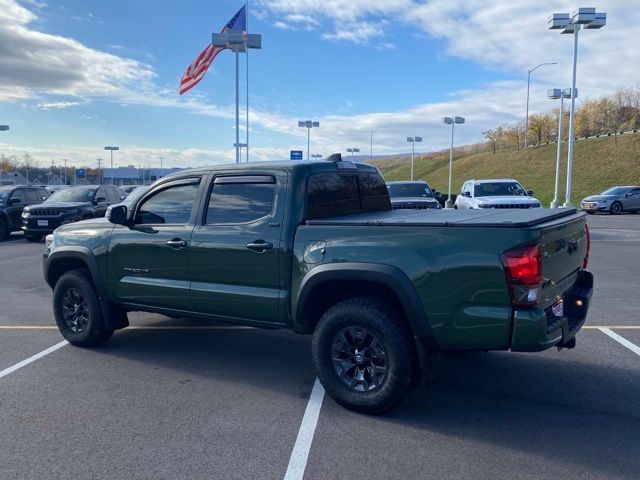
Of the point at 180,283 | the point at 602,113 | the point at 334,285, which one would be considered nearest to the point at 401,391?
the point at 334,285

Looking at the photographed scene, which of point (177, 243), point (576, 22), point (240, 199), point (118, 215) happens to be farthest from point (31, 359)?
point (576, 22)

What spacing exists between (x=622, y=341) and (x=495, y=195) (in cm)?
1283

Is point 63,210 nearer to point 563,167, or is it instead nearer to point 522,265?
point 522,265

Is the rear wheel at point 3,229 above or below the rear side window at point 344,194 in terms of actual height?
below

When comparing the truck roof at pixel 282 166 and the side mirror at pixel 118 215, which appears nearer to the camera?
the truck roof at pixel 282 166

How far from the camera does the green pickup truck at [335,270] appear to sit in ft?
12.7

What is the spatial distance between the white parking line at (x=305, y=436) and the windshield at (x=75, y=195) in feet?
48.3

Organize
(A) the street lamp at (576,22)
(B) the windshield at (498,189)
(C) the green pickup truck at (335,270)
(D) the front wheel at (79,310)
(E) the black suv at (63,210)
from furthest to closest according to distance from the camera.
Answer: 1. (A) the street lamp at (576,22)
2. (B) the windshield at (498,189)
3. (E) the black suv at (63,210)
4. (D) the front wheel at (79,310)
5. (C) the green pickup truck at (335,270)

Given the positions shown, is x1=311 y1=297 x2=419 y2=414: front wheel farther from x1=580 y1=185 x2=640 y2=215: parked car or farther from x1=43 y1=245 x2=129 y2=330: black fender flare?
x1=580 y1=185 x2=640 y2=215: parked car

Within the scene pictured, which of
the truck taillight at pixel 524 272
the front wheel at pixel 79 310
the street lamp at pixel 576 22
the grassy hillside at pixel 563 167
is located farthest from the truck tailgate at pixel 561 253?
the grassy hillside at pixel 563 167

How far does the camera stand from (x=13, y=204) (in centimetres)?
1816

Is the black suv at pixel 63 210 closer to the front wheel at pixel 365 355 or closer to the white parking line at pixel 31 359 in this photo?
the white parking line at pixel 31 359

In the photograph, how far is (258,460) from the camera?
370 centimetres

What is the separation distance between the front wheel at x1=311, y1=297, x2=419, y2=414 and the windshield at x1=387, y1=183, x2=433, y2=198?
13.5 meters
